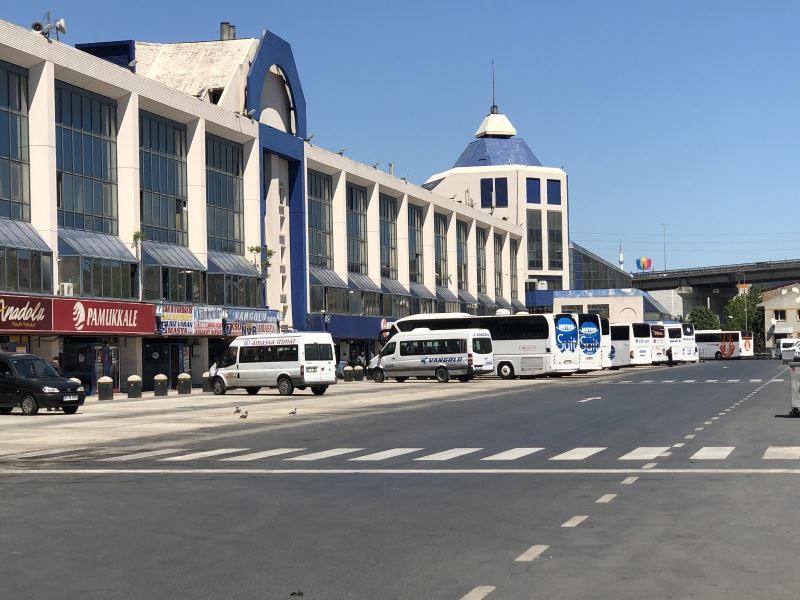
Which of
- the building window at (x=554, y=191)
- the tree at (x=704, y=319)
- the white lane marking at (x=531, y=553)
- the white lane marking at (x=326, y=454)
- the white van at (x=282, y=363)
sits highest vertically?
the building window at (x=554, y=191)

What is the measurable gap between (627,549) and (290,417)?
23.7m

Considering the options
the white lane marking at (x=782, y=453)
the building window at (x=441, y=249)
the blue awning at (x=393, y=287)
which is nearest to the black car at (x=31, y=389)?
the white lane marking at (x=782, y=453)

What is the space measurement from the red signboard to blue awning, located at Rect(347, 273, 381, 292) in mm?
29300

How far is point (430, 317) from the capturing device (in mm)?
68062

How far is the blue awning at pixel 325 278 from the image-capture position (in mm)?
78062

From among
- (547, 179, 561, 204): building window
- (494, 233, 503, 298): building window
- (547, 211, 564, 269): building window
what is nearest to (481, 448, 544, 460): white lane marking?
(494, 233, 503, 298): building window

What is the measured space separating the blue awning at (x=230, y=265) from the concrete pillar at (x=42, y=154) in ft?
47.3

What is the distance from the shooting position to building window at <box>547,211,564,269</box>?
13738 centimetres

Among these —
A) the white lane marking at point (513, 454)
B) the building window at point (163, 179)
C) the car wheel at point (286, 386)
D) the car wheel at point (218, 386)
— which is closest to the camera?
the white lane marking at point (513, 454)

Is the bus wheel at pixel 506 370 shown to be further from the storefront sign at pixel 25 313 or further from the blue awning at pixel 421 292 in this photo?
the blue awning at pixel 421 292

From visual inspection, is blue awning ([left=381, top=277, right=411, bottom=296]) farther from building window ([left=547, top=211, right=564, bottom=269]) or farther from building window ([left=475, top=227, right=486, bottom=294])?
building window ([left=547, top=211, right=564, bottom=269])

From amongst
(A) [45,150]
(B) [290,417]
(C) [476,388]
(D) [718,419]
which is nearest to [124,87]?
(A) [45,150]

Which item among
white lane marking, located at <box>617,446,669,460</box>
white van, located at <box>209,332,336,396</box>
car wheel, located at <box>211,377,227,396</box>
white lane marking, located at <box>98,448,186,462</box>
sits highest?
white van, located at <box>209,332,336,396</box>

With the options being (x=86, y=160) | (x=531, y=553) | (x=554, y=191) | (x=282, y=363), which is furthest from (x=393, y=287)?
(x=531, y=553)
